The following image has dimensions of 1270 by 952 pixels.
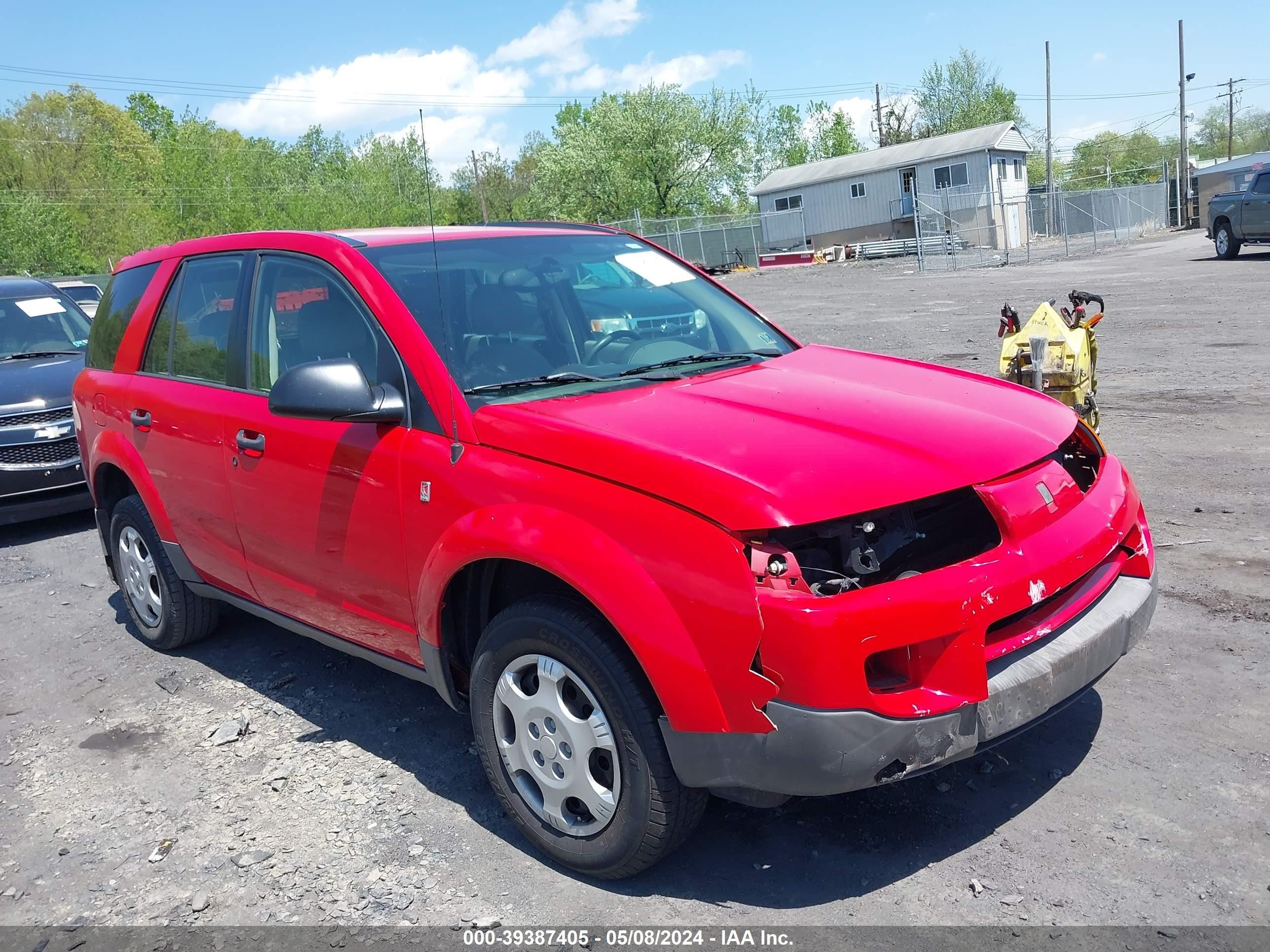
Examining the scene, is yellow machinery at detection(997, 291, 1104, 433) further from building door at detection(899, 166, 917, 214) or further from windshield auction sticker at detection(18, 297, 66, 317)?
building door at detection(899, 166, 917, 214)

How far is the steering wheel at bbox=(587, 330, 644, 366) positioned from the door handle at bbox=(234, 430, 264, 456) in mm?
1326

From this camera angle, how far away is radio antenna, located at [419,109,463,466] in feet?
11.0

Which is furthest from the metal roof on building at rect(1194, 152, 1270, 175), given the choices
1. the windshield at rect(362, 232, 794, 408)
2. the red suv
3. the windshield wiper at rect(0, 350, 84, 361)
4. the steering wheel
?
the red suv

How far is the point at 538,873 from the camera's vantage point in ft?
10.7

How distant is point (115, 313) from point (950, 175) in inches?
1981

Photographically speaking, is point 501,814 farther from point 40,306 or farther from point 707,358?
point 40,306

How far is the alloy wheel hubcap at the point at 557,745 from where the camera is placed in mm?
3027

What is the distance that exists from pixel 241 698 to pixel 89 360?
2161 millimetres

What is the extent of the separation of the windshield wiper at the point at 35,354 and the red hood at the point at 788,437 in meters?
7.32

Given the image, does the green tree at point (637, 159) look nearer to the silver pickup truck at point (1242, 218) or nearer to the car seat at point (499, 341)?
the silver pickup truck at point (1242, 218)

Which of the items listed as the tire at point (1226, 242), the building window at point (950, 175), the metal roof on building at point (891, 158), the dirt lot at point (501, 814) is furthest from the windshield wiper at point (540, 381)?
Result: the building window at point (950, 175)

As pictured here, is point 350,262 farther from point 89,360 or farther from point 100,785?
point 89,360

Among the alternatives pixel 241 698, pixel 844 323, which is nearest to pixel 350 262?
pixel 241 698

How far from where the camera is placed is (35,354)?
30.0 feet
